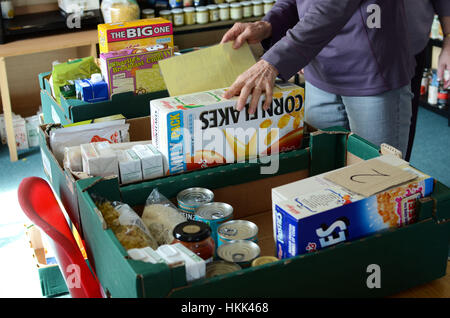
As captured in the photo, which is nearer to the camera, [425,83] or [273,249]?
[273,249]

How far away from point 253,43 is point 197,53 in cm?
25

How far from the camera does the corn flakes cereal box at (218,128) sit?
144 centimetres

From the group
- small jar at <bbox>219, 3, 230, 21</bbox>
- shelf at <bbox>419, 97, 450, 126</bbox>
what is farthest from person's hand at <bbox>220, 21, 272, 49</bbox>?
shelf at <bbox>419, 97, 450, 126</bbox>

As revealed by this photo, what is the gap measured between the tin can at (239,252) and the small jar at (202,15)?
3.01 m

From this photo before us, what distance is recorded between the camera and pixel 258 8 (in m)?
4.12

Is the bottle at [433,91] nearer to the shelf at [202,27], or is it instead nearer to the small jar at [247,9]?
the small jar at [247,9]

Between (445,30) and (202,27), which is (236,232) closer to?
(445,30)

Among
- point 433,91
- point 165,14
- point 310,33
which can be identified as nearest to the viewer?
point 310,33

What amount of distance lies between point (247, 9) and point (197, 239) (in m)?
3.26

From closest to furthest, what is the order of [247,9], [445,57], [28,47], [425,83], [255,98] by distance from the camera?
[255,98] < [445,57] < [28,47] < [247,9] < [425,83]

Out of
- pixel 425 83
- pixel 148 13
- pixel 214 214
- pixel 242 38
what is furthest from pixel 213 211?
pixel 425 83

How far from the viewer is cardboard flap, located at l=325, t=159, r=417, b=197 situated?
47.1 inches
